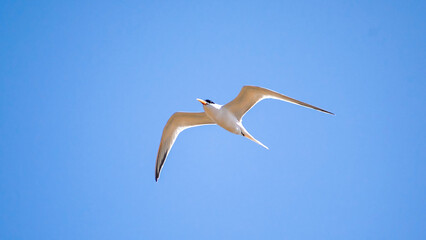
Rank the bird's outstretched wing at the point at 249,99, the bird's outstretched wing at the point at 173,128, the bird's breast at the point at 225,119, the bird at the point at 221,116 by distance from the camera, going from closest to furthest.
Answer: the bird's outstretched wing at the point at 249,99
the bird at the point at 221,116
the bird's breast at the point at 225,119
the bird's outstretched wing at the point at 173,128

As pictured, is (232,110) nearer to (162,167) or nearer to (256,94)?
(256,94)

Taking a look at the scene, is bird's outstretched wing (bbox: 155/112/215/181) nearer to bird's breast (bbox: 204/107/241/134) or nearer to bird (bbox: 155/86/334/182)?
bird (bbox: 155/86/334/182)

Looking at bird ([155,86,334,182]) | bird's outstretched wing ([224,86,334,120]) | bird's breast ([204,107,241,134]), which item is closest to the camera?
bird's outstretched wing ([224,86,334,120])

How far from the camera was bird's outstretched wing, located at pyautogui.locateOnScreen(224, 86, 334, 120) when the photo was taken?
7.51 metres

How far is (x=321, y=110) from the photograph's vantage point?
7168 mm

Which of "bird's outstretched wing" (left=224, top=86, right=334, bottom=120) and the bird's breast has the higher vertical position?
"bird's outstretched wing" (left=224, top=86, right=334, bottom=120)

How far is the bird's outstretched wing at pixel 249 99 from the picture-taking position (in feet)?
24.7

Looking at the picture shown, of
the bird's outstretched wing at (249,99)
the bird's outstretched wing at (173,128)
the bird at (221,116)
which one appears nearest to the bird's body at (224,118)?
the bird at (221,116)

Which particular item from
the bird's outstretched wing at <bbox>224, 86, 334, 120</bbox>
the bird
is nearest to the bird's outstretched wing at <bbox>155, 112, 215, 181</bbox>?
the bird

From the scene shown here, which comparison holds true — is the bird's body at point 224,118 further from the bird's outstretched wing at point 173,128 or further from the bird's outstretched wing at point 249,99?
the bird's outstretched wing at point 173,128

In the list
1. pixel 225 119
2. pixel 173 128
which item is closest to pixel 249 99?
pixel 225 119

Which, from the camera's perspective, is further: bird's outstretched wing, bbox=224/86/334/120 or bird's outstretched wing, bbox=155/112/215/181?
bird's outstretched wing, bbox=155/112/215/181

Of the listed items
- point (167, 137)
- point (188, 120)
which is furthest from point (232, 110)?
point (167, 137)

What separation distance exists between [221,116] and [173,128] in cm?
157
